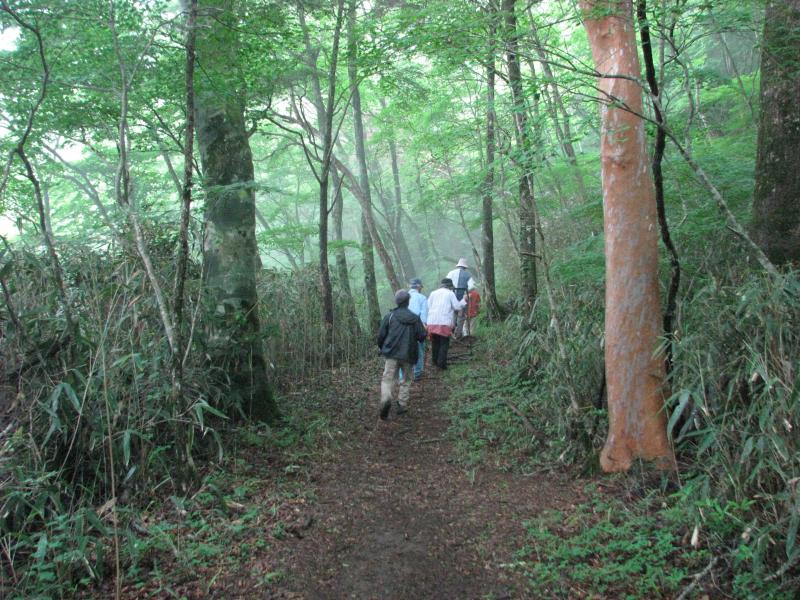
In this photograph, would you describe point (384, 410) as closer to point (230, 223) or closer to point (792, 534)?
point (230, 223)

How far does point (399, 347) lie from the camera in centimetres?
658

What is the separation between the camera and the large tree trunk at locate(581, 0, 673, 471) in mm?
3869

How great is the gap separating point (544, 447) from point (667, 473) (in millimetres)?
1247

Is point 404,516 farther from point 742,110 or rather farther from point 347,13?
point 742,110

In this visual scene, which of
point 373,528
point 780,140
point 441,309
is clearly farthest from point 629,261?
point 441,309

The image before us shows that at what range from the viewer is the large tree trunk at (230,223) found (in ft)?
18.0

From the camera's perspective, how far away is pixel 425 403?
23.5ft

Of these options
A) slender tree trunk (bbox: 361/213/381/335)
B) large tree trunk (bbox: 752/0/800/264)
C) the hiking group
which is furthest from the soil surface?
slender tree trunk (bbox: 361/213/381/335)

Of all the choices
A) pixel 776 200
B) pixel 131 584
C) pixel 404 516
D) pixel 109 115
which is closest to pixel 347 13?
pixel 109 115

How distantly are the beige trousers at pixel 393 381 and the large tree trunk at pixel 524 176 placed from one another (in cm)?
205

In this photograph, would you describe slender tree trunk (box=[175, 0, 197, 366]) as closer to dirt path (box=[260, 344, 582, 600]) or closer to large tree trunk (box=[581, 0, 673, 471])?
dirt path (box=[260, 344, 582, 600])

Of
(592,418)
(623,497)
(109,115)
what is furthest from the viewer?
(109,115)

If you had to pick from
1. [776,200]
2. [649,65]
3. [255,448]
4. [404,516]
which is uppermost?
[649,65]

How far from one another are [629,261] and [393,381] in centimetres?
344
